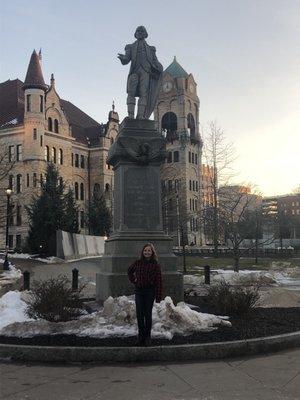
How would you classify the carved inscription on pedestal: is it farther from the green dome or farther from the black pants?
the green dome

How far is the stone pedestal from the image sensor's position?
11617 millimetres

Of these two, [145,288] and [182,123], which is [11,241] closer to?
[182,123]

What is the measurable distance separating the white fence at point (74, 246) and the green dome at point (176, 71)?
6886cm

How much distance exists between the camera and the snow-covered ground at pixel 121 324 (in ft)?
27.0

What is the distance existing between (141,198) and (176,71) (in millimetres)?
105065

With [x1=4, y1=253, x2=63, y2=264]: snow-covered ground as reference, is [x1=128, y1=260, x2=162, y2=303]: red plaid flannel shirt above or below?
below

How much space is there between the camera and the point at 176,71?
113562 millimetres

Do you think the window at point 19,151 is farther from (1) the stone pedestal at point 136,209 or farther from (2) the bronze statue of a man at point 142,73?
(1) the stone pedestal at point 136,209

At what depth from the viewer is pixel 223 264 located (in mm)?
39688

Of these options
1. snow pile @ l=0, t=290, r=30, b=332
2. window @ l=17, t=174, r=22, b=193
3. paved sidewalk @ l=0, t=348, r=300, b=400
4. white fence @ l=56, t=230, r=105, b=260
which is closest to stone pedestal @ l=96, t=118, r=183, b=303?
snow pile @ l=0, t=290, r=30, b=332

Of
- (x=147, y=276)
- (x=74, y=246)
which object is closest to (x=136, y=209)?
(x=147, y=276)

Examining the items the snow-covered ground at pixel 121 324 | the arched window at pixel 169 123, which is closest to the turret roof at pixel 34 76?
the arched window at pixel 169 123

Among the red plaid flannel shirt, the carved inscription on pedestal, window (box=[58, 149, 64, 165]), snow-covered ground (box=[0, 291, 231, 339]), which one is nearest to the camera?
the red plaid flannel shirt

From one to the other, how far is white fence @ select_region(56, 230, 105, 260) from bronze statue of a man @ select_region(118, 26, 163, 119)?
2856 cm
